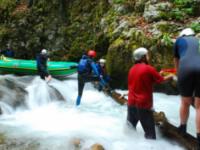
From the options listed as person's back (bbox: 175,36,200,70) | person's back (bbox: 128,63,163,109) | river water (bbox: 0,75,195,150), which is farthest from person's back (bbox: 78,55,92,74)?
person's back (bbox: 175,36,200,70)

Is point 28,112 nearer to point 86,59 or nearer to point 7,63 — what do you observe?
point 86,59

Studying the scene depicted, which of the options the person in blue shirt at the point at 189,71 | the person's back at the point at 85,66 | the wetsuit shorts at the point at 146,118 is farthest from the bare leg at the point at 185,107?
the person's back at the point at 85,66

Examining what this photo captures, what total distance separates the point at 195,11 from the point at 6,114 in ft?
27.9

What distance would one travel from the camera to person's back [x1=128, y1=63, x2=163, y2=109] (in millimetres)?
6180

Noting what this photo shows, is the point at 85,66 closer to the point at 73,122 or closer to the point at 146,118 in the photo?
the point at 73,122

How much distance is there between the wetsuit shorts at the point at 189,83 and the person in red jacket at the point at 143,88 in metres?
0.50

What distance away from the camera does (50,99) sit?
42.6 ft

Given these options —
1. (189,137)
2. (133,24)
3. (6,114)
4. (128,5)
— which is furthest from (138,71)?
(128,5)

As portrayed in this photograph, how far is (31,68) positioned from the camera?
697 inches

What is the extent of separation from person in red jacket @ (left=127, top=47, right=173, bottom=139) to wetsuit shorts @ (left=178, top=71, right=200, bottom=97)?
19.8 inches

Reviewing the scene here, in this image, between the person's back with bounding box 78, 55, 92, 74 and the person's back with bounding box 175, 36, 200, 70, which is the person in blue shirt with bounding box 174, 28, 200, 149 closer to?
the person's back with bounding box 175, 36, 200, 70

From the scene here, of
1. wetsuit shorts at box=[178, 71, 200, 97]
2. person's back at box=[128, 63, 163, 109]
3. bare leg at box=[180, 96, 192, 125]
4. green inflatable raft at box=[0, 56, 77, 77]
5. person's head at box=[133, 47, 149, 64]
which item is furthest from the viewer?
green inflatable raft at box=[0, 56, 77, 77]

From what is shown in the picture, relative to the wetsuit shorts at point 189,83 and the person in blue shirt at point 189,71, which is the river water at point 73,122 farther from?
the wetsuit shorts at point 189,83

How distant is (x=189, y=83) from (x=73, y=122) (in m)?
4.61
